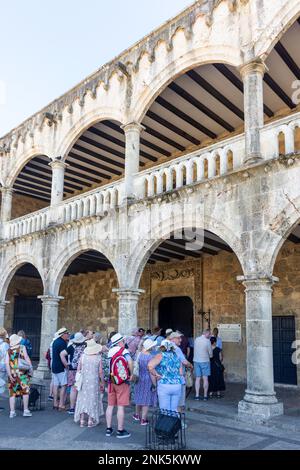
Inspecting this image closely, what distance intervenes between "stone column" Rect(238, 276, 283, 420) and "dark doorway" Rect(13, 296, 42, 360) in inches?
424

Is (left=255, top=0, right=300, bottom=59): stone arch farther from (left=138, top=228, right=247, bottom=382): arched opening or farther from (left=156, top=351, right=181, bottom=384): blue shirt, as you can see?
(left=156, top=351, right=181, bottom=384): blue shirt

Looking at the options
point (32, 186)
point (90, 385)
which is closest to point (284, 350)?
point (90, 385)

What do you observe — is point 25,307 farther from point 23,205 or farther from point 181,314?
point 181,314

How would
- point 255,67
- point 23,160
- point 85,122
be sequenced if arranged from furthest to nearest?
1. point 23,160
2. point 85,122
3. point 255,67

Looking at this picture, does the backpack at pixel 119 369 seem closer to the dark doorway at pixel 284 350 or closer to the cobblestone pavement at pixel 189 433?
the cobblestone pavement at pixel 189 433

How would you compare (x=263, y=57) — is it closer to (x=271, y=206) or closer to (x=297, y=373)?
(x=271, y=206)

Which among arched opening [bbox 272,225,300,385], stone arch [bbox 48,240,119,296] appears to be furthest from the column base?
stone arch [bbox 48,240,119,296]

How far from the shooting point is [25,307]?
1569cm

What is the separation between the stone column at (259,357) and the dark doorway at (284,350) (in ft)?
11.1

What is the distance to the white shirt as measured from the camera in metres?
7.77

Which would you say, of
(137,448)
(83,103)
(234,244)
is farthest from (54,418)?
(83,103)

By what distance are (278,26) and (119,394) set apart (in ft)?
20.3

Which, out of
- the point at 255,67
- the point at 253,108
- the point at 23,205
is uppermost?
the point at 255,67
